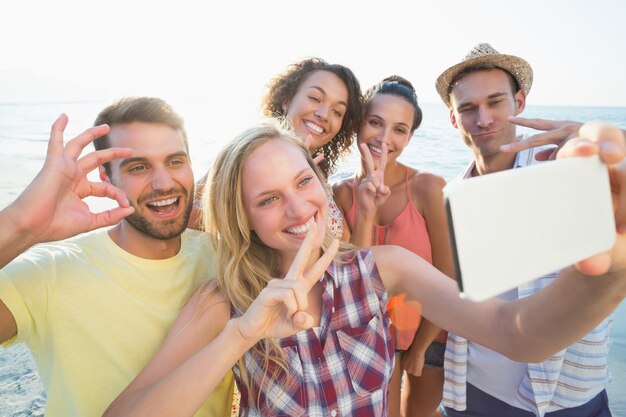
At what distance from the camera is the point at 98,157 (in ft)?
6.60

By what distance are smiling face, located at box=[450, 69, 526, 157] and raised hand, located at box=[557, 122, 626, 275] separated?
2046 millimetres

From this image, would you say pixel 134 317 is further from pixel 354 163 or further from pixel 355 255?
pixel 354 163

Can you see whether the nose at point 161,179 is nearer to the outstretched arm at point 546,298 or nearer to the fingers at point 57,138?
the fingers at point 57,138

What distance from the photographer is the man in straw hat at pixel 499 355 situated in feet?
7.72

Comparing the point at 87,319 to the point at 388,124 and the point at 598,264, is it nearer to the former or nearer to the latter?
the point at 598,264

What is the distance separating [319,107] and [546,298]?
252 centimetres

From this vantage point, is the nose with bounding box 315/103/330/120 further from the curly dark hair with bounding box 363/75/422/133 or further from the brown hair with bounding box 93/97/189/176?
the brown hair with bounding box 93/97/189/176

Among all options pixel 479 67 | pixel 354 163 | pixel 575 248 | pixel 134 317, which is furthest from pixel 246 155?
pixel 354 163

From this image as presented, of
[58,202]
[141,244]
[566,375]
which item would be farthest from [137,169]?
[566,375]

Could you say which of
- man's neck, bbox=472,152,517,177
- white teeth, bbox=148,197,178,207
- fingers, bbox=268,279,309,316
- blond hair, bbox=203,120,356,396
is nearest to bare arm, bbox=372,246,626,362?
blond hair, bbox=203,120,356,396

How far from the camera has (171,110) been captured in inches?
99.3

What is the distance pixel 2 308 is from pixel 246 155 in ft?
4.62

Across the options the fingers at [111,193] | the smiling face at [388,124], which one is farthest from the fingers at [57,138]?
the smiling face at [388,124]

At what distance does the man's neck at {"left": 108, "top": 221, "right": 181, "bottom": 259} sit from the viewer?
7.51 feet
